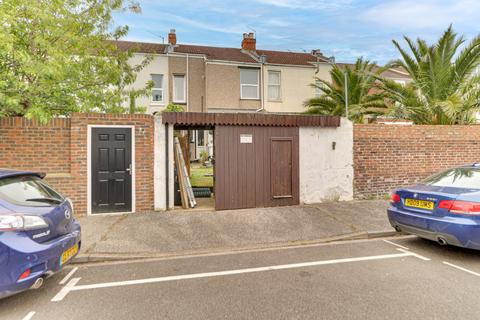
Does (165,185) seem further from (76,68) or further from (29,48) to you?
(29,48)

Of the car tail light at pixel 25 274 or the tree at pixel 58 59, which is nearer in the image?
the car tail light at pixel 25 274

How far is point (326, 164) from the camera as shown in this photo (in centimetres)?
914

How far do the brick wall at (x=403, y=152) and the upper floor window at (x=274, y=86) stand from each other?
13.0 m

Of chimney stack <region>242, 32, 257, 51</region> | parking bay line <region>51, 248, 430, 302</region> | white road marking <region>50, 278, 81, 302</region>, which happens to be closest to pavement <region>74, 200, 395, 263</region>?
white road marking <region>50, 278, 81, 302</region>

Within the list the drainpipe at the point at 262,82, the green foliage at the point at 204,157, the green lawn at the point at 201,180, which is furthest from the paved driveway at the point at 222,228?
the drainpipe at the point at 262,82

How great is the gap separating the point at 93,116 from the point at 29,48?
265cm

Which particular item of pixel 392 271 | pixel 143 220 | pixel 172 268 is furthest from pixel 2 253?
pixel 392 271

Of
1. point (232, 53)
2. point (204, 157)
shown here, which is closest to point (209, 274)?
point (204, 157)

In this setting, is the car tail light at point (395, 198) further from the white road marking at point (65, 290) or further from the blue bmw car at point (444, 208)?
the white road marking at point (65, 290)

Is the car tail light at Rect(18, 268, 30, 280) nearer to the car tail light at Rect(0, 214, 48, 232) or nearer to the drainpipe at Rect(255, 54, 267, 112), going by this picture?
the car tail light at Rect(0, 214, 48, 232)

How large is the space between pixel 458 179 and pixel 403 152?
4.56 metres

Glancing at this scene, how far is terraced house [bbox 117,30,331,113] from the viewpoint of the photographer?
67.2ft

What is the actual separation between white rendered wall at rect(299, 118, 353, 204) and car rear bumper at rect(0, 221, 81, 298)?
663 cm

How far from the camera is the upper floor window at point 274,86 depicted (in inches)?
864
